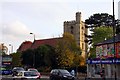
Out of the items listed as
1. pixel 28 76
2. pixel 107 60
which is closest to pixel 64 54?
pixel 107 60

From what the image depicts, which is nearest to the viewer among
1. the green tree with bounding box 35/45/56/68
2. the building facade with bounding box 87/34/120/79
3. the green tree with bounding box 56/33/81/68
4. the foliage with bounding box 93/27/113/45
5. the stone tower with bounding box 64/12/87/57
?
the building facade with bounding box 87/34/120/79

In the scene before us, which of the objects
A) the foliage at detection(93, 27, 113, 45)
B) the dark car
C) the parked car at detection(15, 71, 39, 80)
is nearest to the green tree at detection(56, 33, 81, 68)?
the foliage at detection(93, 27, 113, 45)

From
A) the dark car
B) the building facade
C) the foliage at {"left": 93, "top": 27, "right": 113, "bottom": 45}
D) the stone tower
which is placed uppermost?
the stone tower

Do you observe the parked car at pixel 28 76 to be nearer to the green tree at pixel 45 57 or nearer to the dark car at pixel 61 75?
the dark car at pixel 61 75

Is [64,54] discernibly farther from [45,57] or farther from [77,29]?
[77,29]

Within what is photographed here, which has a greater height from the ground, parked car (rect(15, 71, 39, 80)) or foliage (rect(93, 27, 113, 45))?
foliage (rect(93, 27, 113, 45))

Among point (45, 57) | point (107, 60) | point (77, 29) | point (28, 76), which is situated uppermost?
point (77, 29)

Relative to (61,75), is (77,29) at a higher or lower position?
higher

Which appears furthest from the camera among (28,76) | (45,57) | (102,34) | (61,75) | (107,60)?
(45,57)

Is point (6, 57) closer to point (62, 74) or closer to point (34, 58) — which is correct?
point (62, 74)

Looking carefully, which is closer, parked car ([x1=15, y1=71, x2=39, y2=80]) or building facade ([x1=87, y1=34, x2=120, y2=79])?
parked car ([x1=15, y1=71, x2=39, y2=80])

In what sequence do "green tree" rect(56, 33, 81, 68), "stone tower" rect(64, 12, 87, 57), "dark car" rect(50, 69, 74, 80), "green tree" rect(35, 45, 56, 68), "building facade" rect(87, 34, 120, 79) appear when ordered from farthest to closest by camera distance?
"stone tower" rect(64, 12, 87, 57), "green tree" rect(35, 45, 56, 68), "green tree" rect(56, 33, 81, 68), "building facade" rect(87, 34, 120, 79), "dark car" rect(50, 69, 74, 80)

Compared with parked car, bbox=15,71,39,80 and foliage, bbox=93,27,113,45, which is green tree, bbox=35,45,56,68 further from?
parked car, bbox=15,71,39,80

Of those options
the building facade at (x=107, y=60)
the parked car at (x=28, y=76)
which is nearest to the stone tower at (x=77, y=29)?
the building facade at (x=107, y=60)
